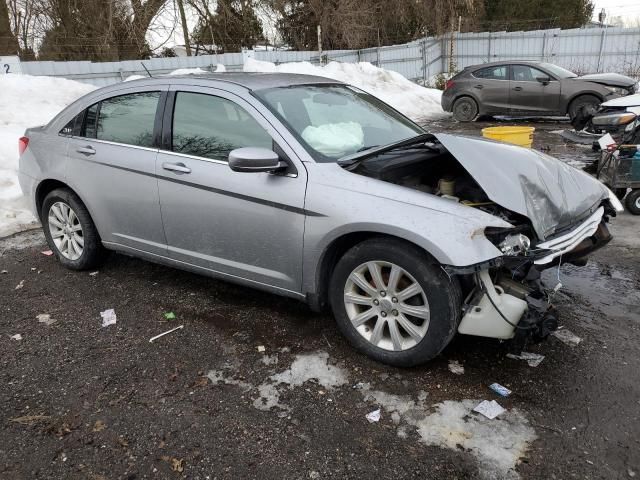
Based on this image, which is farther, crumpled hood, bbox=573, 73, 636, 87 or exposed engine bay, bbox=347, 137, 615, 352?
crumpled hood, bbox=573, 73, 636, 87

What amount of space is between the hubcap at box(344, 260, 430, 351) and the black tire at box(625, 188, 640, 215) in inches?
158

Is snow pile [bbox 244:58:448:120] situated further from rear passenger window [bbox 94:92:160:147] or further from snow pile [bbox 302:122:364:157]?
snow pile [bbox 302:122:364:157]

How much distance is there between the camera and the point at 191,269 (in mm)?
4004

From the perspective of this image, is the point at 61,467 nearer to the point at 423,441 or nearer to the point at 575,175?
the point at 423,441

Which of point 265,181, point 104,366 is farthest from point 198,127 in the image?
point 104,366

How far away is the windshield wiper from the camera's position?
337 centimetres

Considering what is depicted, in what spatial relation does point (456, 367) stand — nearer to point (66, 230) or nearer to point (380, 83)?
point (66, 230)

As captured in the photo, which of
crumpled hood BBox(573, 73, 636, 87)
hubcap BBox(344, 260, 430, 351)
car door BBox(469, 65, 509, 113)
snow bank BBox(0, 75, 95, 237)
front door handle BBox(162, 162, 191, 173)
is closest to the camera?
hubcap BBox(344, 260, 430, 351)

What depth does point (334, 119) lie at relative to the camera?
3832mm

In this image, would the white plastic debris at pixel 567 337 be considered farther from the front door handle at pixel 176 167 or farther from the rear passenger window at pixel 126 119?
the rear passenger window at pixel 126 119

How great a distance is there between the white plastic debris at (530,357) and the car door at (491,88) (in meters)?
11.2

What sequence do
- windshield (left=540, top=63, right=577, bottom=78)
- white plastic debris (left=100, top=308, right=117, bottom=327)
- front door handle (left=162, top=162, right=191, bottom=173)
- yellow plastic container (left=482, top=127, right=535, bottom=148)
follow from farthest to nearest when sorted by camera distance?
windshield (left=540, top=63, right=577, bottom=78), yellow plastic container (left=482, top=127, right=535, bottom=148), white plastic debris (left=100, top=308, right=117, bottom=327), front door handle (left=162, top=162, right=191, bottom=173)

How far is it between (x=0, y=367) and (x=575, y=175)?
405 centimetres

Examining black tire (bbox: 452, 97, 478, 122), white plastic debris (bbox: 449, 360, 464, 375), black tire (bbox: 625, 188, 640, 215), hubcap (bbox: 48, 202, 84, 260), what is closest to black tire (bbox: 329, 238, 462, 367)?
white plastic debris (bbox: 449, 360, 464, 375)
